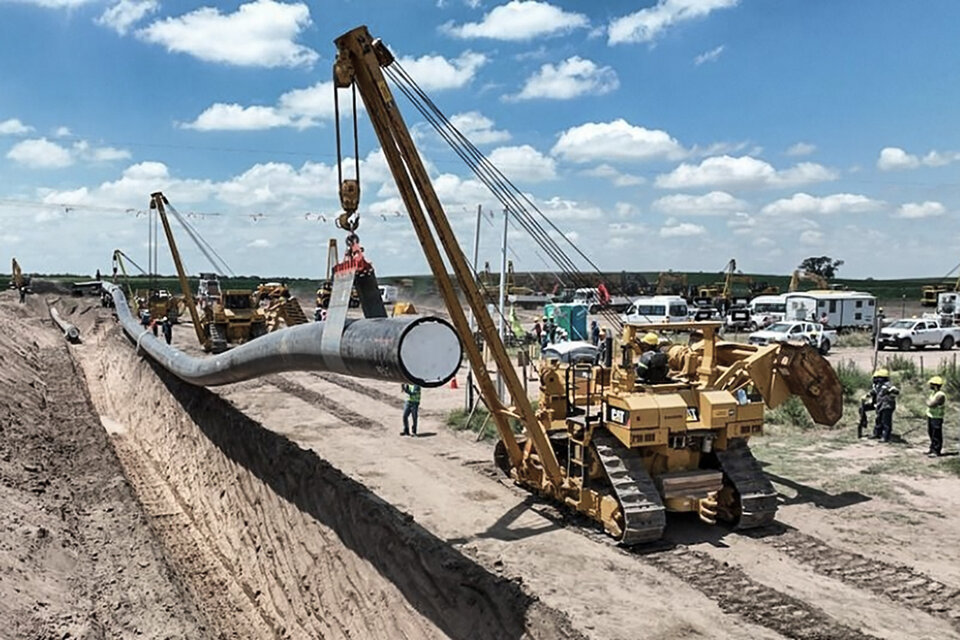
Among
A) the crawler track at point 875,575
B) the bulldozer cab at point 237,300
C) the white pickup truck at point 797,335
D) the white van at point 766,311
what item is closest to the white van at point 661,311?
the white van at point 766,311

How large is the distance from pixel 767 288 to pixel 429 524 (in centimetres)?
5492


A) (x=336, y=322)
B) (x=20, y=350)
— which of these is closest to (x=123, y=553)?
(x=336, y=322)

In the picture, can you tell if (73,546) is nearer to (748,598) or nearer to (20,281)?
(748,598)

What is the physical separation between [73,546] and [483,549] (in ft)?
19.6

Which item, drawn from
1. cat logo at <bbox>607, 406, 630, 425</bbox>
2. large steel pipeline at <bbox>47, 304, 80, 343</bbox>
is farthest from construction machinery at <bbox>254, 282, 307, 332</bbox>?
cat logo at <bbox>607, 406, 630, 425</bbox>

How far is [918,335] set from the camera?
34844mm

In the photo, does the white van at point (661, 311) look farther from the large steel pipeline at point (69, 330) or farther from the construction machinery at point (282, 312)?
the large steel pipeline at point (69, 330)

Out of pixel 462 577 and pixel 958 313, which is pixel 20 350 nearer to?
pixel 462 577

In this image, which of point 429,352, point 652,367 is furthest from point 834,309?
point 429,352

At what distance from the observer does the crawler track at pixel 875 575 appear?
28.9 ft

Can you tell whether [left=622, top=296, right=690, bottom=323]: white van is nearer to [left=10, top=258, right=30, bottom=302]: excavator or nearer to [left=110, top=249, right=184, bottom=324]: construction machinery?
[left=110, top=249, right=184, bottom=324]: construction machinery

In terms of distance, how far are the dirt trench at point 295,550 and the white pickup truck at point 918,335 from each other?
30613 millimetres

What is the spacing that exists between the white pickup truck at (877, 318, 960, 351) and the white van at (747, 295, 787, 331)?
8514mm

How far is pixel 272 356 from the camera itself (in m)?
10.3
